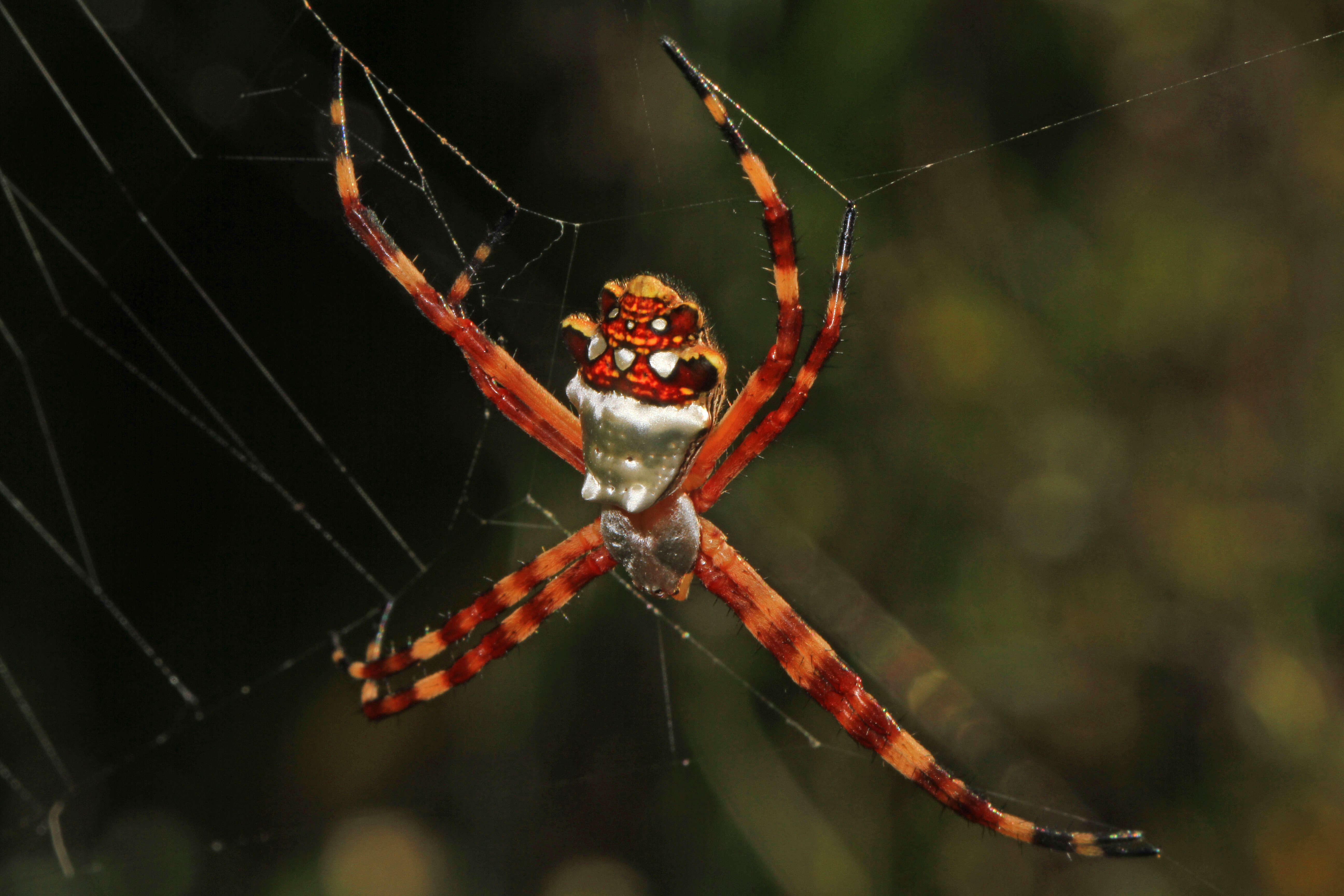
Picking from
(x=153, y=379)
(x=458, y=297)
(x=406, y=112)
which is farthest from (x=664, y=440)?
(x=153, y=379)

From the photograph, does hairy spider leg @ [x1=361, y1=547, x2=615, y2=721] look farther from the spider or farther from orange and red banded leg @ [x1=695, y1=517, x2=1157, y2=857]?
orange and red banded leg @ [x1=695, y1=517, x2=1157, y2=857]

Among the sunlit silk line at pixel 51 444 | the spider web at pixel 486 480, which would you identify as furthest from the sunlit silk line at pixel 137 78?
the sunlit silk line at pixel 51 444

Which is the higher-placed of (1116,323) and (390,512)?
(1116,323)

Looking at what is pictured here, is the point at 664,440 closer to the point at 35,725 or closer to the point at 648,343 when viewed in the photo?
the point at 648,343

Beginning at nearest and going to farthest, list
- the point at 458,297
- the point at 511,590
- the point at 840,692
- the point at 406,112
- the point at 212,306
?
the point at 458,297
the point at 840,692
the point at 511,590
the point at 406,112
the point at 212,306

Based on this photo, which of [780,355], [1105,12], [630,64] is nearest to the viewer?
[780,355]

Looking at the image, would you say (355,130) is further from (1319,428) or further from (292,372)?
(1319,428)

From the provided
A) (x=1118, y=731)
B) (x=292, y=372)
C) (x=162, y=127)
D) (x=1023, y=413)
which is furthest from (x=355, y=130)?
Result: (x=1118, y=731)
